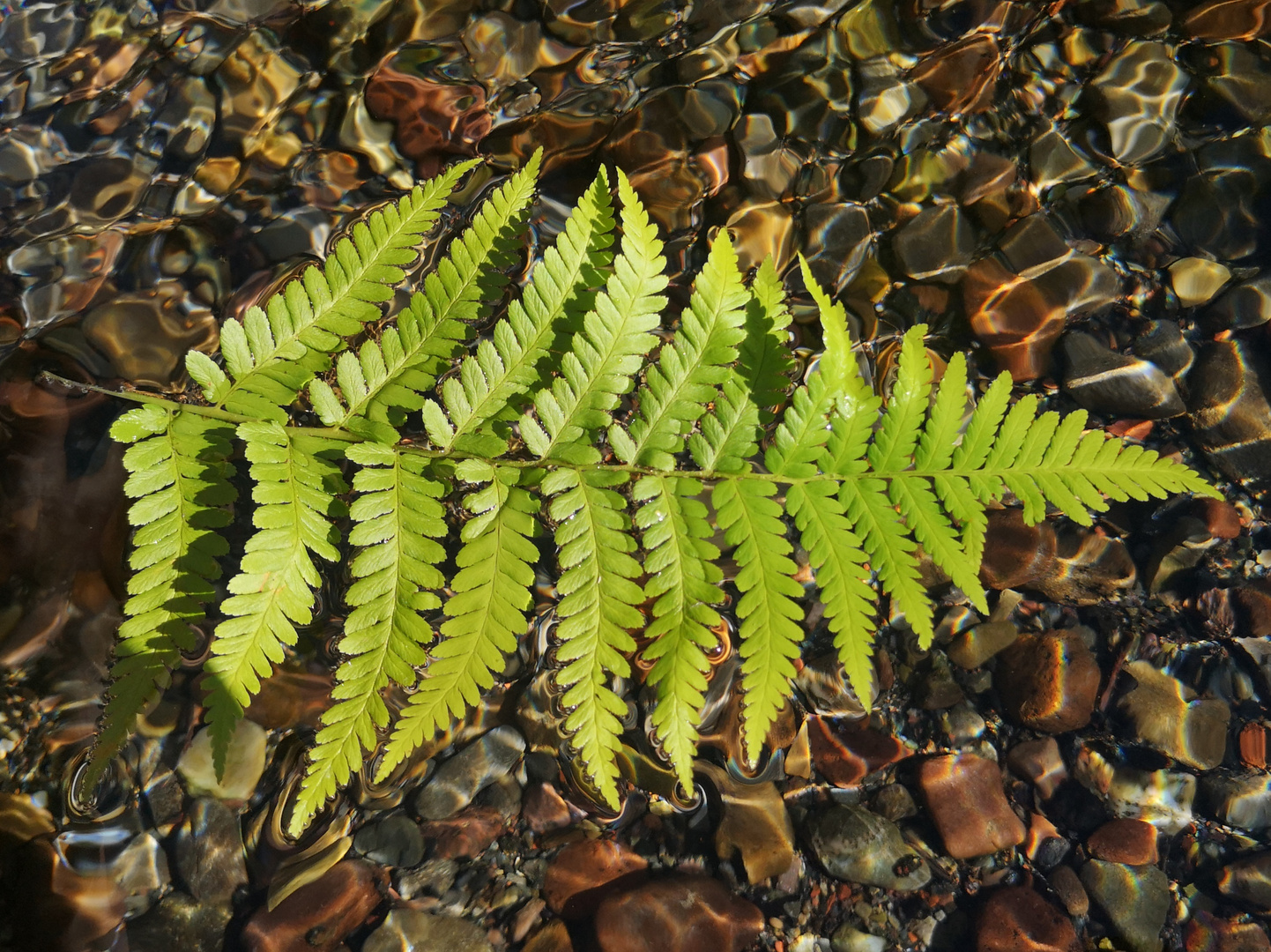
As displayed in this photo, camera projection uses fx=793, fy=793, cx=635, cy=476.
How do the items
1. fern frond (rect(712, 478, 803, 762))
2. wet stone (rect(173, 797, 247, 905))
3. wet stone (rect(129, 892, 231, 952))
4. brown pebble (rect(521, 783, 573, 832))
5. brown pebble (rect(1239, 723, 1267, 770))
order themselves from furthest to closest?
brown pebble (rect(1239, 723, 1267, 770)) → brown pebble (rect(521, 783, 573, 832)) → wet stone (rect(173, 797, 247, 905)) → wet stone (rect(129, 892, 231, 952)) → fern frond (rect(712, 478, 803, 762))

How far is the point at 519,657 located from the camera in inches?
139

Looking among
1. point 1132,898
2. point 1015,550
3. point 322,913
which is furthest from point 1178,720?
point 322,913

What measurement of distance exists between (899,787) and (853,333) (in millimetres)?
2106

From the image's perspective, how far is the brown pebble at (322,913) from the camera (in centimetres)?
316

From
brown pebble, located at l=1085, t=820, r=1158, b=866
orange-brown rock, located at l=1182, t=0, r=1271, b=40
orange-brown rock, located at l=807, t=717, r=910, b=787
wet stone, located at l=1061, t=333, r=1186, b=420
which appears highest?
orange-brown rock, located at l=1182, t=0, r=1271, b=40

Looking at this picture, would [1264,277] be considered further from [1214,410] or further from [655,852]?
[655,852]

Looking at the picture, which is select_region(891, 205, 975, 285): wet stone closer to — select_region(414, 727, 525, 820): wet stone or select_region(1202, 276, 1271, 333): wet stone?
select_region(1202, 276, 1271, 333): wet stone

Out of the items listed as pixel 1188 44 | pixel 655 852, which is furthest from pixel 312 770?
pixel 1188 44

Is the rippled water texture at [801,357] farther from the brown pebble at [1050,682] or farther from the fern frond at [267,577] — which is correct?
the fern frond at [267,577]

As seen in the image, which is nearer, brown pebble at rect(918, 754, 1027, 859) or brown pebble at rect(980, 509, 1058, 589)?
brown pebble at rect(918, 754, 1027, 859)

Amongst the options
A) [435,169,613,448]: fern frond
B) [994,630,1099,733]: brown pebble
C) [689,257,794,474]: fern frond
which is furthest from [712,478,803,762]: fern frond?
[994,630,1099,733]: brown pebble

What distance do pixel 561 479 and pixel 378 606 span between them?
0.68 meters

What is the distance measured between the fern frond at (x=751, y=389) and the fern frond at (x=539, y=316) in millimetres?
530

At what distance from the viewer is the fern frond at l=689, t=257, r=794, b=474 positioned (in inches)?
99.5
